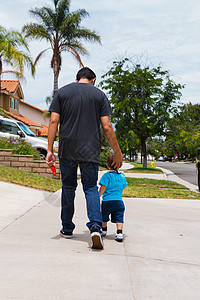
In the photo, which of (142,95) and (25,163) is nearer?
(25,163)

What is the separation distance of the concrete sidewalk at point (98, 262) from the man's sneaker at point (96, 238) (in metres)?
0.07

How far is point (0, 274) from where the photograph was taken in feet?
9.26

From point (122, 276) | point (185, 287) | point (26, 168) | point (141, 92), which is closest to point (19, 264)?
point (122, 276)

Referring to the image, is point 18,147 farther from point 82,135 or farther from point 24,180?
point 82,135

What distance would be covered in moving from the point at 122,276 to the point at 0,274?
1007 mm

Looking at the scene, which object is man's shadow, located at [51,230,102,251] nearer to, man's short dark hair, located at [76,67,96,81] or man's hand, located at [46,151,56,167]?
man's hand, located at [46,151,56,167]

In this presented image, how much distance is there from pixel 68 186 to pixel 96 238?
0.71m

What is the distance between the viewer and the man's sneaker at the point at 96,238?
12.0ft

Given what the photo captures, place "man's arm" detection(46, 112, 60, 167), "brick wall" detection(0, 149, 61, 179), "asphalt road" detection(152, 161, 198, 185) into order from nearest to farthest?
"man's arm" detection(46, 112, 60, 167) < "brick wall" detection(0, 149, 61, 179) < "asphalt road" detection(152, 161, 198, 185)

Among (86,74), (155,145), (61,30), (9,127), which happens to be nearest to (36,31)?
(61,30)

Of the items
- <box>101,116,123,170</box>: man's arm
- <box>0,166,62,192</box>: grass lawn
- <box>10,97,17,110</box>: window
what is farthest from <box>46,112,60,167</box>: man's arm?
<box>10,97,17,110</box>: window

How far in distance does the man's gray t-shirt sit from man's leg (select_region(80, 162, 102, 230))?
0.09 metres

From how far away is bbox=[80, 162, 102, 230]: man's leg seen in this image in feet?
12.5

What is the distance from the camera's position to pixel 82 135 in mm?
3865
